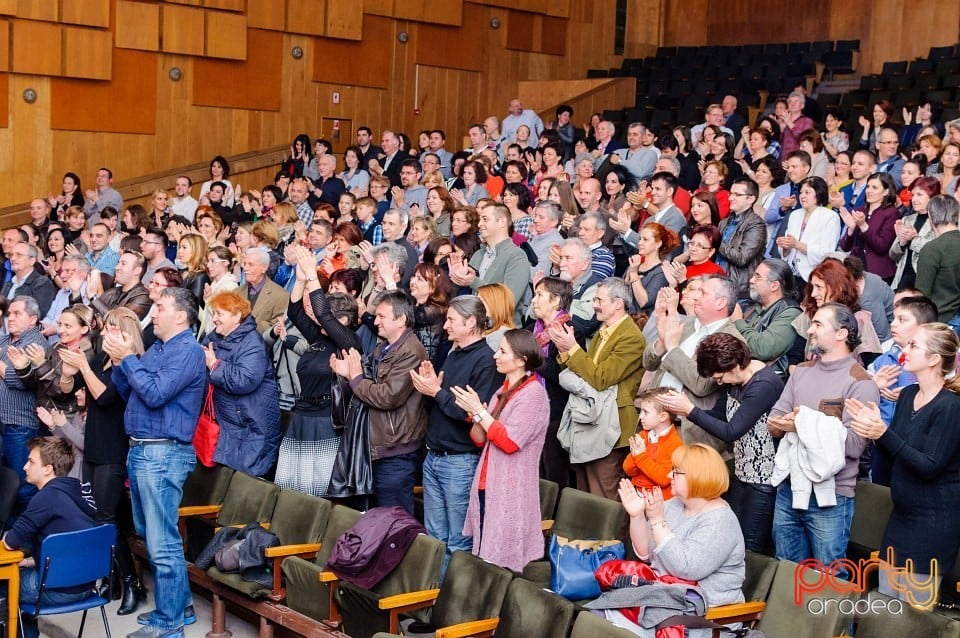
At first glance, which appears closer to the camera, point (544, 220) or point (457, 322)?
point (457, 322)

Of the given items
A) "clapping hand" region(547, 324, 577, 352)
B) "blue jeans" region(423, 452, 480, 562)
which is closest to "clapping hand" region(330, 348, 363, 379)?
"blue jeans" region(423, 452, 480, 562)

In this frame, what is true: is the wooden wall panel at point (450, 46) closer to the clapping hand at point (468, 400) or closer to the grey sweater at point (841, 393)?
the clapping hand at point (468, 400)

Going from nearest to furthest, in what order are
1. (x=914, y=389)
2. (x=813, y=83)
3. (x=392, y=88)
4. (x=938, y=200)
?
(x=914, y=389), (x=938, y=200), (x=813, y=83), (x=392, y=88)

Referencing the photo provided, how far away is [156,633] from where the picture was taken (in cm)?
444

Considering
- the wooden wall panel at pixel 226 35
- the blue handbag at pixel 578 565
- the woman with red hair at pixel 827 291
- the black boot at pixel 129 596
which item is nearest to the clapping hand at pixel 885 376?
the woman with red hair at pixel 827 291

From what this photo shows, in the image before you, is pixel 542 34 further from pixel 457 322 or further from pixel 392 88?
pixel 457 322

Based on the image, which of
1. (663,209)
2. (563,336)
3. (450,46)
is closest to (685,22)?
(450,46)

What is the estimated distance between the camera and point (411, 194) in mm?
8609

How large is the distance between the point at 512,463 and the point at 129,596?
1928 mm

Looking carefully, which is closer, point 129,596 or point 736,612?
point 736,612

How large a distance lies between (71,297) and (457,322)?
3.28 meters

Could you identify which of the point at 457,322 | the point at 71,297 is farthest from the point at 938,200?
the point at 71,297

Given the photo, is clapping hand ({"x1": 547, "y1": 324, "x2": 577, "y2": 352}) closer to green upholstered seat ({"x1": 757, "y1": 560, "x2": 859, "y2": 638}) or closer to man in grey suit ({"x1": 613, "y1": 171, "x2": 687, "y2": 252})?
green upholstered seat ({"x1": 757, "y1": 560, "x2": 859, "y2": 638})

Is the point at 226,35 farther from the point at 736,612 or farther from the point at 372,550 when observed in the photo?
the point at 736,612
